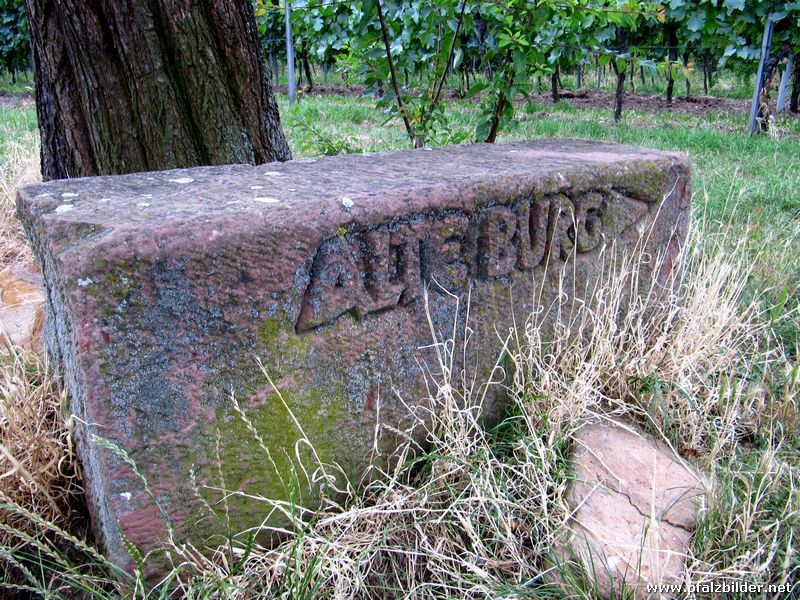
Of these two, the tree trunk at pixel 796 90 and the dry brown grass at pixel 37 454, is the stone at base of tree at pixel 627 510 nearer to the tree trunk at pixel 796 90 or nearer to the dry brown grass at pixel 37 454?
the dry brown grass at pixel 37 454

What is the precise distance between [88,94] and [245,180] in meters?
0.98

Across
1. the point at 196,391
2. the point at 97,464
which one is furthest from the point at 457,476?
the point at 97,464

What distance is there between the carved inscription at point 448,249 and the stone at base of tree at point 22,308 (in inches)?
40.6

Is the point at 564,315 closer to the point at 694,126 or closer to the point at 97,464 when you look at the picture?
the point at 97,464

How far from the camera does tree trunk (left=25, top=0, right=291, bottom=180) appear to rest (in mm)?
2254

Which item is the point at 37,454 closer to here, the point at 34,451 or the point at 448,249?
the point at 34,451


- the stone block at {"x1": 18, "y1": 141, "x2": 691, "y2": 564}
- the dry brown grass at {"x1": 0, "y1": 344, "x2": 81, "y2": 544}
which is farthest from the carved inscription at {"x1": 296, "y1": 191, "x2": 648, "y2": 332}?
the dry brown grass at {"x1": 0, "y1": 344, "x2": 81, "y2": 544}

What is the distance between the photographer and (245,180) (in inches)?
69.9

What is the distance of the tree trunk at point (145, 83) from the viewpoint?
88.7 inches

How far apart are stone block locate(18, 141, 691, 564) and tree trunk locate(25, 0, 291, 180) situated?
2.08ft

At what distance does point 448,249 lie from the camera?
69.8 inches

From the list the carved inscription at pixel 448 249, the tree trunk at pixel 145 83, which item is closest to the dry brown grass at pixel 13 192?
the tree trunk at pixel 145 83

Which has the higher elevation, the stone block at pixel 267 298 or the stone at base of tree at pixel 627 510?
the stone block at pixel 267 298

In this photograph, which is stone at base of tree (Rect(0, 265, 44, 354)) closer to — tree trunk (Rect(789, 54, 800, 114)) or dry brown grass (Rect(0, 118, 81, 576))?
dry brown grass (Rect(0, 118, 81, 576))
